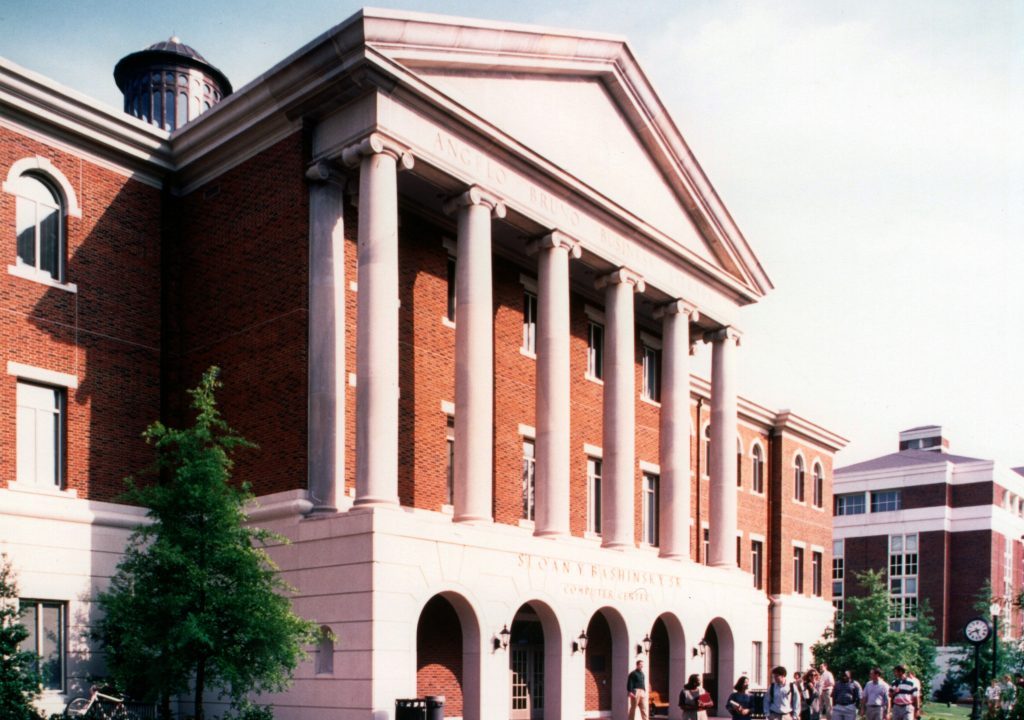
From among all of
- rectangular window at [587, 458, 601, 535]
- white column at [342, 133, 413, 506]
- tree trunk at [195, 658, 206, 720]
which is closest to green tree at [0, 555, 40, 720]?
tree trunk at [195, 658, 206, 720]

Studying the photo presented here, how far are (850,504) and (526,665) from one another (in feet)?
190

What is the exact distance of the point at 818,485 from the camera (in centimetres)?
5606

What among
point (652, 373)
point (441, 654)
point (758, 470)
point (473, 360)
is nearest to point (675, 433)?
point (652, 373)

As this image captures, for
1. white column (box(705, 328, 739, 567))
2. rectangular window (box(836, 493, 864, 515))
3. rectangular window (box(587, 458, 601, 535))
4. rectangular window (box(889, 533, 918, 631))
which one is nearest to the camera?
rectangular window (box(587, 458, 601, 535))

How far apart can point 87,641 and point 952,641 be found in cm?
6534

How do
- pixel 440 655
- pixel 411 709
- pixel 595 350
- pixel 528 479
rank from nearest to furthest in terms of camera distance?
pixel 411 709 → pixel 440 655 → pixel 528 479 → pixel 595 350

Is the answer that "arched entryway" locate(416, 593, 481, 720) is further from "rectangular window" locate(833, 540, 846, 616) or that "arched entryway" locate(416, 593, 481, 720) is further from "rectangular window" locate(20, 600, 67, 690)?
"rectangular window" locate(833, 540, 846, 616)

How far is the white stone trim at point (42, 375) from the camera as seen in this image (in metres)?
25.1

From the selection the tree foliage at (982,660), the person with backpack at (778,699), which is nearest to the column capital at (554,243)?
the person with backpack at (778,699)

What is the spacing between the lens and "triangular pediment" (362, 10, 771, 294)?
1073 inches

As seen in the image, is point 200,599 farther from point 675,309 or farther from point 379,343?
point 675,309

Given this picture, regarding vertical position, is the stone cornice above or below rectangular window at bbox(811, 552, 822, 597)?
above

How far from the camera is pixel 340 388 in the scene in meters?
25.4

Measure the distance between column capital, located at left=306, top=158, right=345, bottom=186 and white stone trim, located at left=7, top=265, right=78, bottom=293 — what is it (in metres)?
6.08
